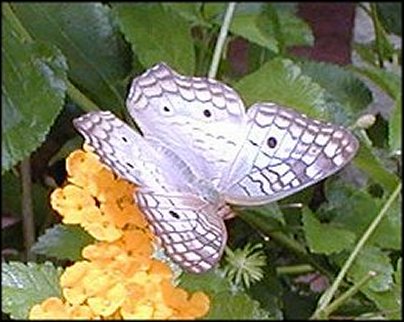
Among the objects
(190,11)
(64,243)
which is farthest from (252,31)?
(64,243)

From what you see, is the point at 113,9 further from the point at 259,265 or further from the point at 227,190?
the point at 227,190

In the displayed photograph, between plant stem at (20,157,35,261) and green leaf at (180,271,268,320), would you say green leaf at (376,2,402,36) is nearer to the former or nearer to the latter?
plant stem at (20,157,35,261)

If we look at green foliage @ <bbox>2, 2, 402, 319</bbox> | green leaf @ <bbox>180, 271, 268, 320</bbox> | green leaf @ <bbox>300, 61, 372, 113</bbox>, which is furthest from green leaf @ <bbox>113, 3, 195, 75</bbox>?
green leaf @ <bbox>180, 271, 268, 320</bbox>

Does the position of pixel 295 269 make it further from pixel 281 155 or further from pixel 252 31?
pixel 281 155

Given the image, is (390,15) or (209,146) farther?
(390,15)

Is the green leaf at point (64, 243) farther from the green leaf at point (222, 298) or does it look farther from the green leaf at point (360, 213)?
the green leaf at point (360, 213)

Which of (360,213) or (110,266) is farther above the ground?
(110,266)

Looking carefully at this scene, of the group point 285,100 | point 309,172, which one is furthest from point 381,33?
point 309,172
